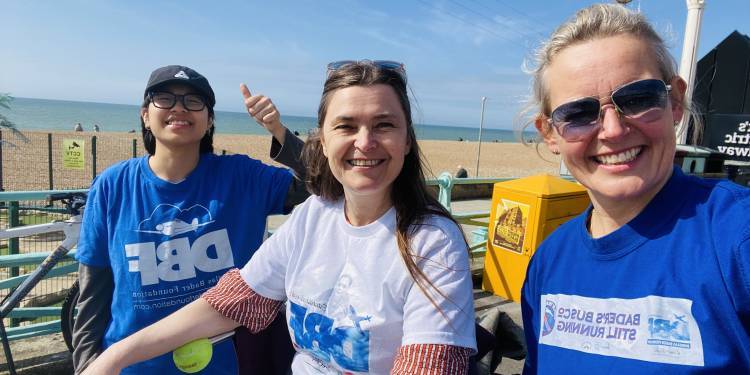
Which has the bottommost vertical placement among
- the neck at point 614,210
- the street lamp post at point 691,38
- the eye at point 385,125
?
the neck at point 614,210

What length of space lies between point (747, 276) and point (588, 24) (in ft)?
2.38

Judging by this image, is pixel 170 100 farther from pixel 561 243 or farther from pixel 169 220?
pixel 561 243

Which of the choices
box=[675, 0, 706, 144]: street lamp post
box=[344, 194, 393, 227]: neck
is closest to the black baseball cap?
box=[344, 194, 393, 227]: neck

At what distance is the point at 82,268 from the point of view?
207cm

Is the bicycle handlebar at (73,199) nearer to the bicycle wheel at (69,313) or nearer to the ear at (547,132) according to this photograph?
the bicycle wheel at (69,313)

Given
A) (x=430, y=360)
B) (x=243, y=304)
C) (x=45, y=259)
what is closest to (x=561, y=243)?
(x=430, y=360)

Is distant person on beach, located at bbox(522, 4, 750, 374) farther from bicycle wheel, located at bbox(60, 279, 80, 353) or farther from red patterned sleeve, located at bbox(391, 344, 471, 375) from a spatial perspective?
bicycle wheel, located at bbox(60, 279, 80, 353)

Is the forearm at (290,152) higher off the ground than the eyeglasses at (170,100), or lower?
lower

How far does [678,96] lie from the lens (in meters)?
1.28

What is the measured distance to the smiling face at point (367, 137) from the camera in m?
1.43

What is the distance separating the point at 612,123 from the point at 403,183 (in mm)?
664

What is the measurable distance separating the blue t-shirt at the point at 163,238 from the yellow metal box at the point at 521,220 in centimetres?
287

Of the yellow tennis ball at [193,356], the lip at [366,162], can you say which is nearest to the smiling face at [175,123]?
the yellow tennis ball at [193,356]

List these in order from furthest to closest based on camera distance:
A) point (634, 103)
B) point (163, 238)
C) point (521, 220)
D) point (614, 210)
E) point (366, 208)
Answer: point (521, 220) → point (163, 238) → point (366, 208) → point (614, 210) → point (634, 103)
